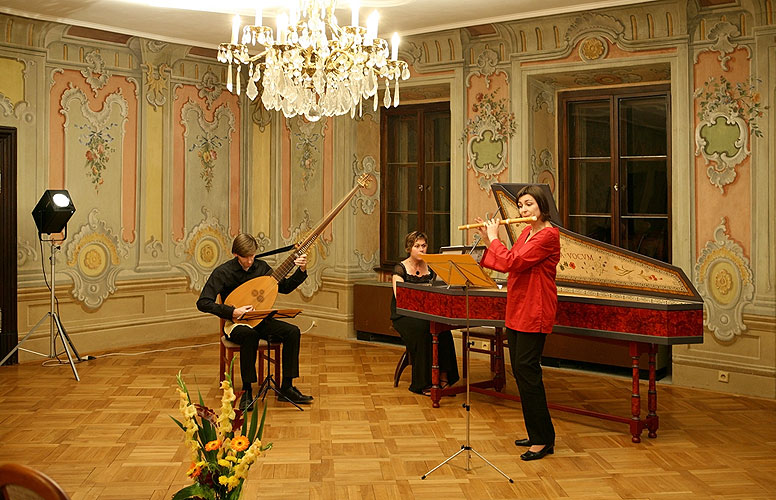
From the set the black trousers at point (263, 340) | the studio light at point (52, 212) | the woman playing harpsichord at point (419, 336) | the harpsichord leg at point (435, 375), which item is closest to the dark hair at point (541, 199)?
the harpsichord leg at point (435, 375)

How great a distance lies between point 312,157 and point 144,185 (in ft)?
5.76

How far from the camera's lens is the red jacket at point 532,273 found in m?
4.24

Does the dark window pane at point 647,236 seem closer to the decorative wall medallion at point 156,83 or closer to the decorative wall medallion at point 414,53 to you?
the decorative wall medallion at point 414,53

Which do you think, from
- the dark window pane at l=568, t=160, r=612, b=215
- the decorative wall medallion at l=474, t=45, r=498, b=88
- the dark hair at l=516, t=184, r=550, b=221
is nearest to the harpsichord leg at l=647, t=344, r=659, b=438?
the dark hair at l=516, t=184, r=550, b=221

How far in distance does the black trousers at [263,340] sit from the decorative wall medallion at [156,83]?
3.60 meters

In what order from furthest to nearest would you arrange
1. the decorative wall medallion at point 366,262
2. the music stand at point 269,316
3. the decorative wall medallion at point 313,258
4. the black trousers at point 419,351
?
the decorative wall medallion at point 313,258, the decorative wall medallion at point 366,262, the black trousers at point 419,351, the music stand at point 269,316

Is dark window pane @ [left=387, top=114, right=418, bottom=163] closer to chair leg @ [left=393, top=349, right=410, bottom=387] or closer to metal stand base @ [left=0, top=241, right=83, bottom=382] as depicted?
chair leg @ [left=393, top=349, right=410, bottom=387]

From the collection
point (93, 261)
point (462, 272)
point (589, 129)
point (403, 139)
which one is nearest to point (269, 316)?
point (462, 272)

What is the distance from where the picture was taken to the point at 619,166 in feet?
22.3

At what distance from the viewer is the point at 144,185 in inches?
313

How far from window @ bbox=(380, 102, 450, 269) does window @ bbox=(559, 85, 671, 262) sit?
4.15 feet

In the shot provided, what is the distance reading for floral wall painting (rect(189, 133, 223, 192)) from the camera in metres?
8.42

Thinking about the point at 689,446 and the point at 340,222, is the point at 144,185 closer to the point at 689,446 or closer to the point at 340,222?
the point at 340,222

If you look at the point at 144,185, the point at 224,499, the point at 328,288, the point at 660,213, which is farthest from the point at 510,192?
the point at 144,185
